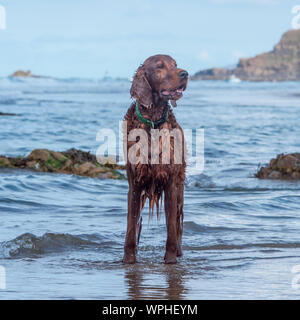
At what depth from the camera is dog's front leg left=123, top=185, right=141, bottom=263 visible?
6.33 meters

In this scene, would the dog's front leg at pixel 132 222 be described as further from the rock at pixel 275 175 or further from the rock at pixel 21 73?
the rock at pixel 21 73

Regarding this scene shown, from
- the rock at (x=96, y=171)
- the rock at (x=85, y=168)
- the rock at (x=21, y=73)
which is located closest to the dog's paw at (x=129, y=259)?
the rock at (x=96, y=171)

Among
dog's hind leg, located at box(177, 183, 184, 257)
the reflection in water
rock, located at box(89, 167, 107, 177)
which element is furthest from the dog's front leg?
rock, located at box(89, 167, 107, 177)

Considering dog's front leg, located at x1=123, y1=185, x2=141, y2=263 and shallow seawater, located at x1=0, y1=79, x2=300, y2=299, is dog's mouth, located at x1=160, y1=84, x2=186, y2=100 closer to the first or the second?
dog's front leg, located at x1=123, y1=185, x2=141, y2=263

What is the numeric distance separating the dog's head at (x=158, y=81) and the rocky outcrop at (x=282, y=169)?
7.66 metres

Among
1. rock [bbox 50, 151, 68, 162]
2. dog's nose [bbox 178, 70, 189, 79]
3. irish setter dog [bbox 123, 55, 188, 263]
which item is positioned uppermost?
dog's nose [bbox 178, 70, 189, 79]

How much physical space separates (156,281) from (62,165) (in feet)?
27.4

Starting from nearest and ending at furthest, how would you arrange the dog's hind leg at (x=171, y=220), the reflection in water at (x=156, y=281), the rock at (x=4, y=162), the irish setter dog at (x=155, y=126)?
the reflection in water at (x=156, y=281) < the irish setter dog at (x=155, y=126) < the dog's hind leg at (x=171, y=220) < the rock at (x=4, y=162)

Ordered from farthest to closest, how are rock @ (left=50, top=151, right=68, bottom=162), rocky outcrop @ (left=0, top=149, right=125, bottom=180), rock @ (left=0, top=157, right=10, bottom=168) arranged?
rock @ (left=50, top=151, right=68, bottom=162), rock @ (left=0, top=157, right=10, bottom=168), rocky outcrop @ (left=0, top=149, right=125, bottom=180)

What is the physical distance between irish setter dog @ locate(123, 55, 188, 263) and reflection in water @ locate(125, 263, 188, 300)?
0.39 metres

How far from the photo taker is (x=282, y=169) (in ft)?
44.7

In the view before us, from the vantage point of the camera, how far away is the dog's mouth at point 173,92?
6.04 meters
